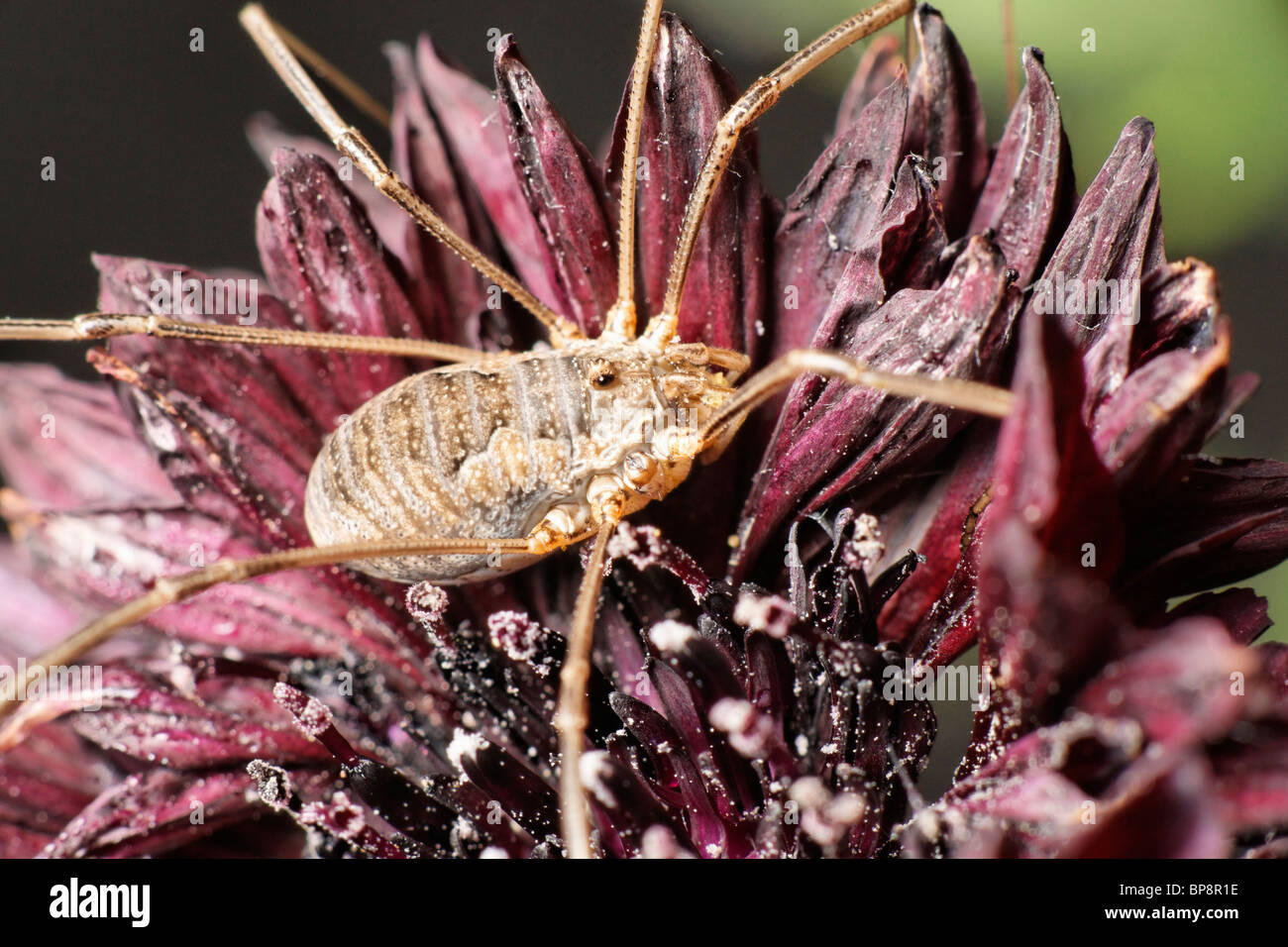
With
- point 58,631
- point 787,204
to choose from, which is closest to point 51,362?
point 58,631

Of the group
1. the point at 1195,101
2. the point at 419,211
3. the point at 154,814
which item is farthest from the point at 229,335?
the point at 1195,101

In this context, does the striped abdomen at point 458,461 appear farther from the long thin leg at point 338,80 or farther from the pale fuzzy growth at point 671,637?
the long thin leg at point 338,80

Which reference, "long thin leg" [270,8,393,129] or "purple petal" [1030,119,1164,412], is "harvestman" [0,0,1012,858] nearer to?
"purple petal" [1030,119,1164,412]

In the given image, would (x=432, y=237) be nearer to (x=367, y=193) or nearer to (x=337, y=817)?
(x=367, y=193)

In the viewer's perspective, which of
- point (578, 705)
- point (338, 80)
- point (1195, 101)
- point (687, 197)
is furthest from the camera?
point (338, 80)

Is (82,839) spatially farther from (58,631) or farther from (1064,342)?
(1064,342)
